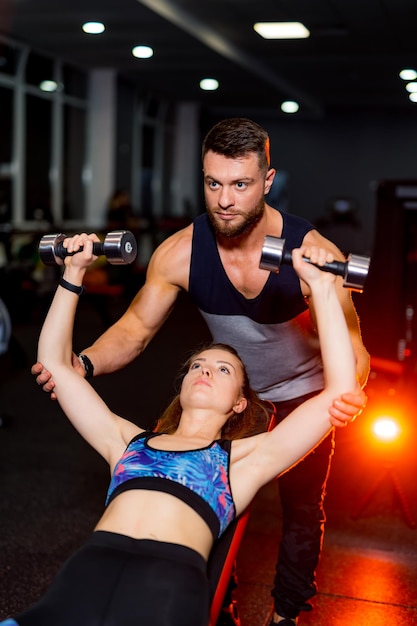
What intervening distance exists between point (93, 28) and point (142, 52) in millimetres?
1359

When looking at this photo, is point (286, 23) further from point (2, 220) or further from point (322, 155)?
point (322, 155)

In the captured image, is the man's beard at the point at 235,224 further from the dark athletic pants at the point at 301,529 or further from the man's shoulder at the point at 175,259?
the dark athletic pants at the point at 301,529

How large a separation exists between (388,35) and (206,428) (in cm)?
688

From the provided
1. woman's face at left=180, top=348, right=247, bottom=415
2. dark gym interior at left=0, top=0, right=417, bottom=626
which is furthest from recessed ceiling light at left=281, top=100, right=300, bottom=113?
woman's face at left=180, top=348, right=247, bottom=415

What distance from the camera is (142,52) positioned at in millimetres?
8633

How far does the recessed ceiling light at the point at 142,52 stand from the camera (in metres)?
8.37

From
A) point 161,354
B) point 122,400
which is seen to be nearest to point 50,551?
point 122,400

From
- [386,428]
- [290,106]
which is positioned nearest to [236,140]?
[386,428]

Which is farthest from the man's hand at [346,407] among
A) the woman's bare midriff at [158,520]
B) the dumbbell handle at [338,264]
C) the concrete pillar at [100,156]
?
the concrete pillar at [100,156]

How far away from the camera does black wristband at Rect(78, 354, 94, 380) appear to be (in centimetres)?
184

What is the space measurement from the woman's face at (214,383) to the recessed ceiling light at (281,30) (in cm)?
628

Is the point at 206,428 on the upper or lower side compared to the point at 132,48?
lower

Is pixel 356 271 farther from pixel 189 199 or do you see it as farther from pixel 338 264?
pixel 189 199

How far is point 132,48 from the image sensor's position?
8383 millimetres
